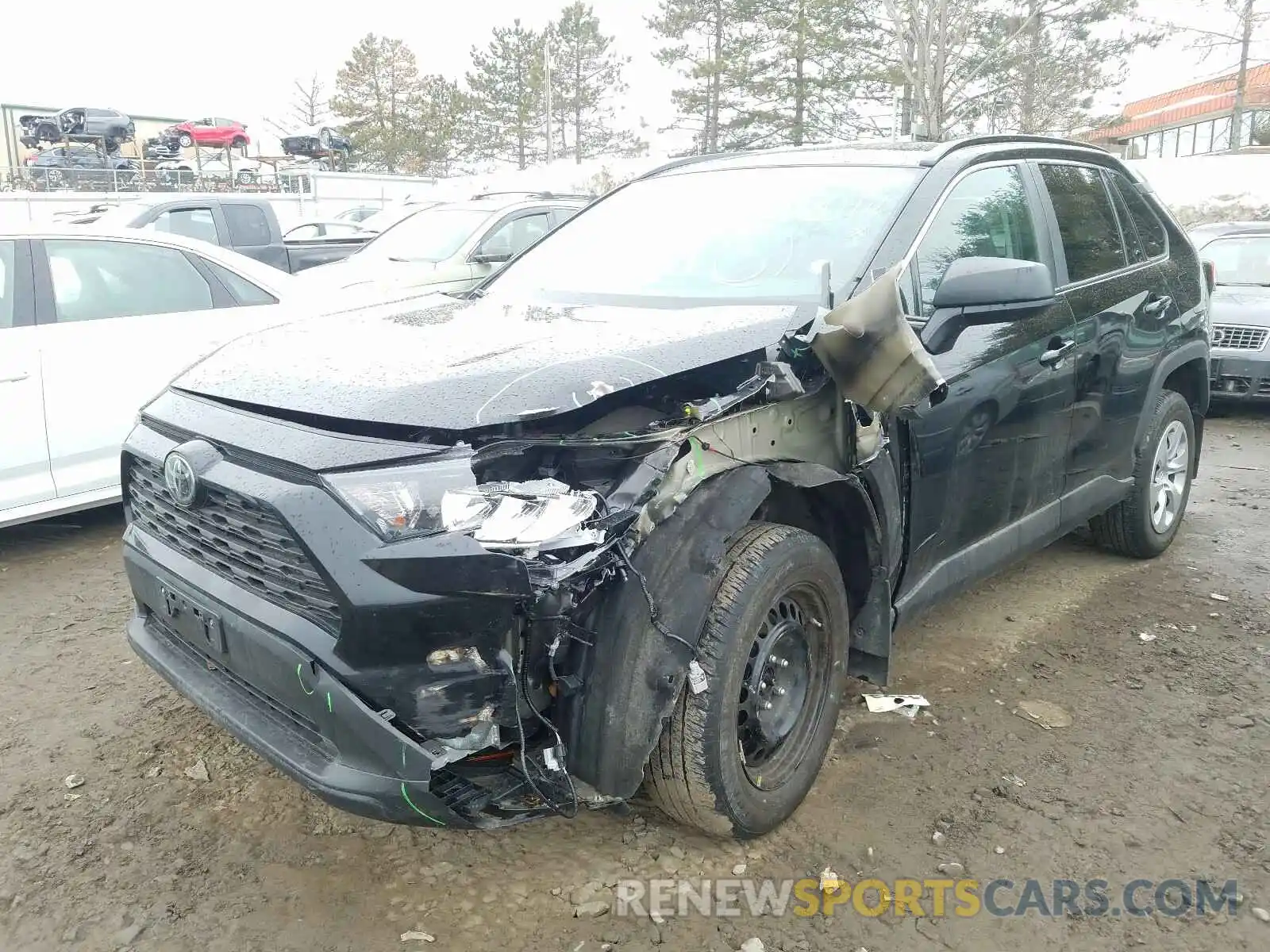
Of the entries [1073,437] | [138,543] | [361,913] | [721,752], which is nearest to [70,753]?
[138,543]

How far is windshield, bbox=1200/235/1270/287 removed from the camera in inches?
362

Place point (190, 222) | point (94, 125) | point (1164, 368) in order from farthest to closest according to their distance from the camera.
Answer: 1. point (94, 125)
2. point (190, 222)
3. point (1164, 368)

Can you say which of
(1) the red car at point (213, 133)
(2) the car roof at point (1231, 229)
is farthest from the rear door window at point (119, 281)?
(1) the red car at point (213, 133)

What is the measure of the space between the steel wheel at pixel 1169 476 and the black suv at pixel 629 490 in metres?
1.26

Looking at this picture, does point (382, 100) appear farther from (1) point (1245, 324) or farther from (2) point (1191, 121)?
(1) point (1245, 324)

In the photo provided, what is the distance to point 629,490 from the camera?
2.09 metres

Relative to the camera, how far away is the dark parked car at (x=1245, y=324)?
325 inches

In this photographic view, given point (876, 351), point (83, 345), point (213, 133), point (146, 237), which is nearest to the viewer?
point (876, 351)

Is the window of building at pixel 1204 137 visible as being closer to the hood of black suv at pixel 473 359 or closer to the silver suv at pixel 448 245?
the silver suv at pixel 448 245

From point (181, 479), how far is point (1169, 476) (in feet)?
14.7

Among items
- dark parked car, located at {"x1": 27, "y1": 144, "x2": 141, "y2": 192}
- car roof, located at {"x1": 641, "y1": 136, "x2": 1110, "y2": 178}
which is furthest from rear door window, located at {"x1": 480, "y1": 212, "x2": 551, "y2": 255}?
dark parked car, located at {"x1": 27, "y1": 144, "x2": 141, "y2": 192}

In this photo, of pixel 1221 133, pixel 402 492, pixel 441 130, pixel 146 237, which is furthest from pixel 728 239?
pixel 441 130

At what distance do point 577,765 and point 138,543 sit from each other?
1.47 m

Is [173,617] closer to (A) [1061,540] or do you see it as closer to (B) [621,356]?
(B) [621,356]
